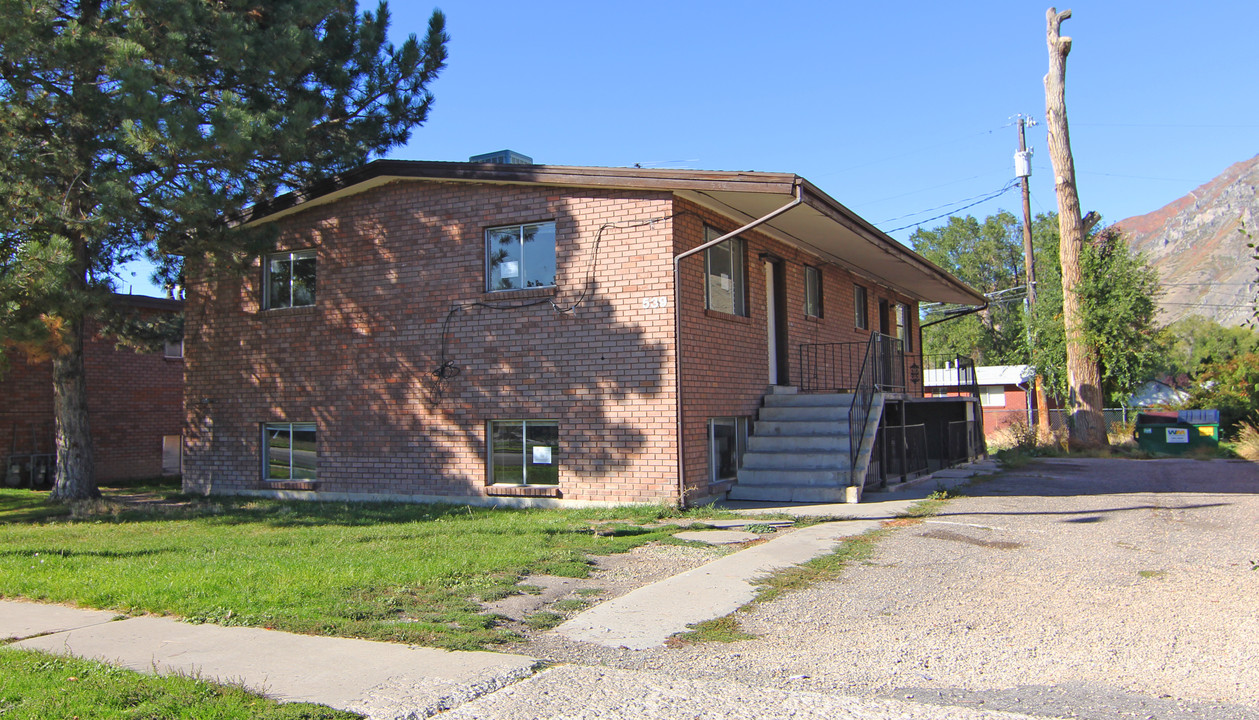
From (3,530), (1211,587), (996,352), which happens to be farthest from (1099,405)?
(996,352)

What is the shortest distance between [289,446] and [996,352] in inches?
2137

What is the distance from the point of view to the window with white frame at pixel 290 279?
48.7ft

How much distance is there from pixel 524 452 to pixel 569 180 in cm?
391

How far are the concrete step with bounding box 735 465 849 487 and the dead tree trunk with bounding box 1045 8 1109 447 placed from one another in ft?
52.0

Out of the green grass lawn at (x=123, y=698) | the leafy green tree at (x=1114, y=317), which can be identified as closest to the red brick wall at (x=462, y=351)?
the green grass lawn at (x=123, y=698)

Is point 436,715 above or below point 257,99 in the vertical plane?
below

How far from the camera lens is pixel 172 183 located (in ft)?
39.8

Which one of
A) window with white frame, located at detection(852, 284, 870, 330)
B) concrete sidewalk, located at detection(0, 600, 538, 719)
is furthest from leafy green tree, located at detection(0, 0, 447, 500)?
window with white frame, located at detection(852, 284, 870, 330)

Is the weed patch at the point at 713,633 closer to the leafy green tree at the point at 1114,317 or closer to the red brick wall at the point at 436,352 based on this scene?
the red brick wall at the point at 436,352

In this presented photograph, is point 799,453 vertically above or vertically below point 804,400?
below

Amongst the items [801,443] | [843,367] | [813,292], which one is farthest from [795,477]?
[843,367]

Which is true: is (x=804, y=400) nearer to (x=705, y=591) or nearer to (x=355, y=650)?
(x=705, y=591)

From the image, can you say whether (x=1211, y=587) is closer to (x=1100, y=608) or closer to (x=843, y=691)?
(x=1100, y=608)

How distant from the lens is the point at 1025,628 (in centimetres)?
598
